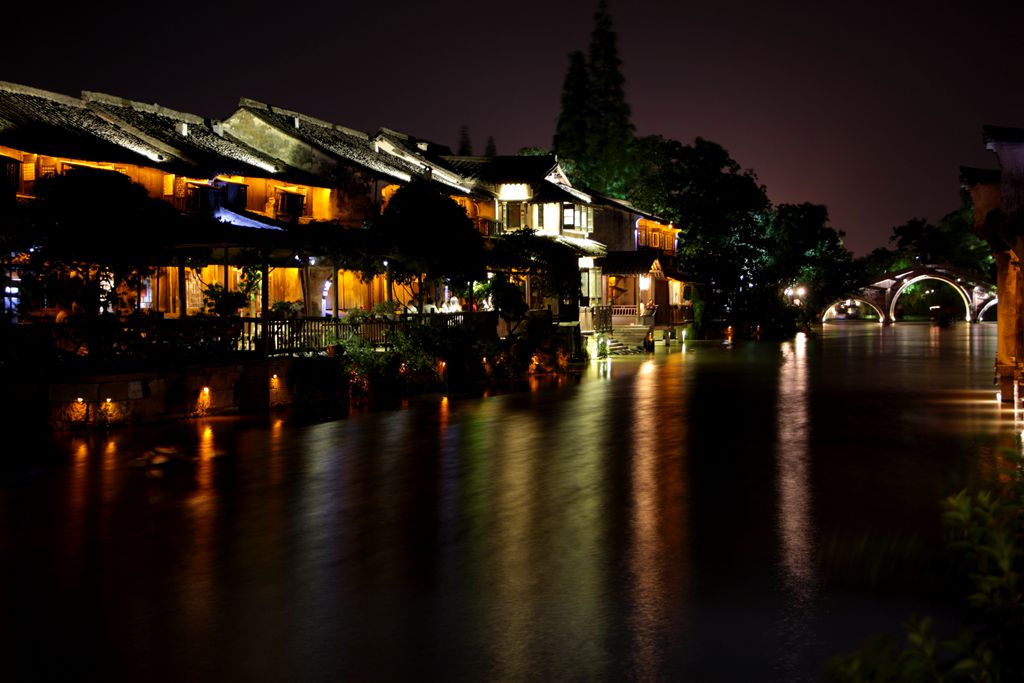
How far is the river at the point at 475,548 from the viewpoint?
237 inches

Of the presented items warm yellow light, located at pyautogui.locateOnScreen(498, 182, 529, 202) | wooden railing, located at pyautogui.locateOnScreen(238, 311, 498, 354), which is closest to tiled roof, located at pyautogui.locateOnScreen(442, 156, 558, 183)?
warm yellow light, located at pyautogui.locateOnScreen(498, 182, 529, 202)

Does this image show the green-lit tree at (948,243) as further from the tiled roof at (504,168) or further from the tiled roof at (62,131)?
the tiled roof at (62,131)

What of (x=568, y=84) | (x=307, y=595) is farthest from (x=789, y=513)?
(x=568, y=84)

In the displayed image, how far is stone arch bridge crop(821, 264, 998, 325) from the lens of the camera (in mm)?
93188

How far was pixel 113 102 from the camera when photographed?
37656 millimetres

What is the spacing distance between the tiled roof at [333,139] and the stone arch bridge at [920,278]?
5896 cm

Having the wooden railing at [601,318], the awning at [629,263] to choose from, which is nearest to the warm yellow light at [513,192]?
the awning at [629,263]

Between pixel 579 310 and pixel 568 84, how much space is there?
4179 centimetres

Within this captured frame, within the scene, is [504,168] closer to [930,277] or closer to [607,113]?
[607,113]

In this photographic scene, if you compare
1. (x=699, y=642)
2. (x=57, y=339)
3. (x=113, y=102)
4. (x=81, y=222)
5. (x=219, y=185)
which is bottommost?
(x=699, y=642)

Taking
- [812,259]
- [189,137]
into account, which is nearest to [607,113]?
[812,259]

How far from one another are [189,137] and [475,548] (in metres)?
34.1

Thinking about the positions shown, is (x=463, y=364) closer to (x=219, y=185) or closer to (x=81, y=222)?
(x=81, y=222)

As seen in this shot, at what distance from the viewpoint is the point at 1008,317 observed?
889 inches
